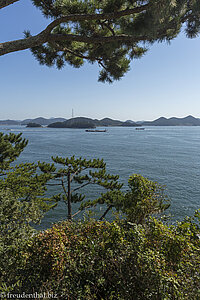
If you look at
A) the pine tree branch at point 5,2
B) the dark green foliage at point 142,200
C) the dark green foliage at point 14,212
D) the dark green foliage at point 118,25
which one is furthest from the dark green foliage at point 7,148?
the dark green foliage at point 142,200

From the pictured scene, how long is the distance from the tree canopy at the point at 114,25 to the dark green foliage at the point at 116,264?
4300mm

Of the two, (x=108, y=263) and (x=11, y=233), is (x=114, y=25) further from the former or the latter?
(x=11, y=233)

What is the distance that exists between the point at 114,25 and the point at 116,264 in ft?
18.9

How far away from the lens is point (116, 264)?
8.91 ft

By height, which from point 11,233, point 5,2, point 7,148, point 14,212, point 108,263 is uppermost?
point 5,2

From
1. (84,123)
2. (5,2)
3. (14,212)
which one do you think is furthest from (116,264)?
(84,123)

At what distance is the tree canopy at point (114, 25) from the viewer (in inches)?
153

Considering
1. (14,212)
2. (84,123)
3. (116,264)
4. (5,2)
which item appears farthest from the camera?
(84,123)

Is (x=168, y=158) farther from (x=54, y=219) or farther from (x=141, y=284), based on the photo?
(x=141, y=284)

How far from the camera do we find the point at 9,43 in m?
3.99

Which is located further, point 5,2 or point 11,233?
point 11,233

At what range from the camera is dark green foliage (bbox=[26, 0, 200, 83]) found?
153 inches

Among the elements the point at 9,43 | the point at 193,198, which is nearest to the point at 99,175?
the point at 9,43

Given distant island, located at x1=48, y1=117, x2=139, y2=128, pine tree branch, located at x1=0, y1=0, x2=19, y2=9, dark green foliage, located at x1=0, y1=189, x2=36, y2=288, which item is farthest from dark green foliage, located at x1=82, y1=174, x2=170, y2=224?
distant island, located at x1=48, y1=117, x2=139, y2=128
